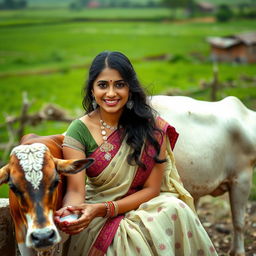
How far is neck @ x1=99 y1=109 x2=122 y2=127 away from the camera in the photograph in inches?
134

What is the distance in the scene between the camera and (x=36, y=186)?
8.50 feet

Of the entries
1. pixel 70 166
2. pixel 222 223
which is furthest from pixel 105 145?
pixel 222 223

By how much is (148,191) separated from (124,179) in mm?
193

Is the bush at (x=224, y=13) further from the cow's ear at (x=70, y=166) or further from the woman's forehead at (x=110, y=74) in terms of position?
the cow's ear at (x=70, y=166)

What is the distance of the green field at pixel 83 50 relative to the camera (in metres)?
22.0

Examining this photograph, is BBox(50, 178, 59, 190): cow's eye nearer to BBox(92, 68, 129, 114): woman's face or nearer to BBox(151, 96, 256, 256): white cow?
BBox(92, 68, 129, 114): woman's face

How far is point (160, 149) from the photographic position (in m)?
3.39

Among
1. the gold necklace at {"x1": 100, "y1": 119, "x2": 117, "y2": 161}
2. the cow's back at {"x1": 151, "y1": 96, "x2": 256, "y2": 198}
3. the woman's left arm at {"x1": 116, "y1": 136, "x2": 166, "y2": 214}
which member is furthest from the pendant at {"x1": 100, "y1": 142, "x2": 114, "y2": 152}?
A: the cow's back at {"x1": 151, "y1": 96, "x2": 256, "y2": 198}

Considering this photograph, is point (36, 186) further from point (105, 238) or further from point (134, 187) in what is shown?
point (134, 187)

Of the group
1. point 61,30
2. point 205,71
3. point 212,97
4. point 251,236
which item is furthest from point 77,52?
point 251,236

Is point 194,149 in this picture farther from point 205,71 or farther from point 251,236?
point 205,71

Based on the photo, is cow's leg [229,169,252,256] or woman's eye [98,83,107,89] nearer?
woman's eye [98,83,107,89]

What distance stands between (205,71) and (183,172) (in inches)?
786

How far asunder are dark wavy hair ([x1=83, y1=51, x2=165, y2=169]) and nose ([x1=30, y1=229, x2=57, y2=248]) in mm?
938
